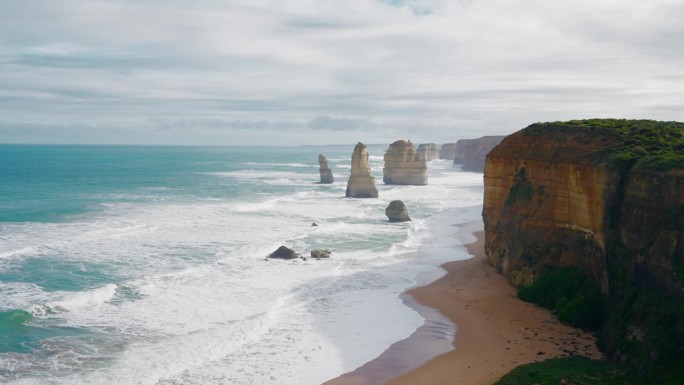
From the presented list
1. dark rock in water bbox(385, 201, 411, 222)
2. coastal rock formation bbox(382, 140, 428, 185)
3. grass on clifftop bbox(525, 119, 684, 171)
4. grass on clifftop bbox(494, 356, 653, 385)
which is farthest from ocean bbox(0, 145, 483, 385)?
coastal rock formation bbox(382, 140, 428, 185)

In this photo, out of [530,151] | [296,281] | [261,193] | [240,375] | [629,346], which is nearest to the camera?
[629,346]

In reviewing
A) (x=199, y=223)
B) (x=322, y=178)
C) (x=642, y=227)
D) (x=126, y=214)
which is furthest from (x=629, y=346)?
(x=322, y=178)

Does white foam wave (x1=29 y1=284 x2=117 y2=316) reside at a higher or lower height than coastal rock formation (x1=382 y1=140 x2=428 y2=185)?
lower

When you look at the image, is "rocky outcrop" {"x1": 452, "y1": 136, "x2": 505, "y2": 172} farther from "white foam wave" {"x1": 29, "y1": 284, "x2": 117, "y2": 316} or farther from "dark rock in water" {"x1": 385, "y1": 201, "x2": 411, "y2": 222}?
"white foam wave" {"x1": 29, "y1": 284, "x2": 117, "y2": 316}

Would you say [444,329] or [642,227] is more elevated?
[642,227]

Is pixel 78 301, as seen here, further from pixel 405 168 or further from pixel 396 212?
pixel 405 168

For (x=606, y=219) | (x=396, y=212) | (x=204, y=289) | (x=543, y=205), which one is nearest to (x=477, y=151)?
(x=396, y=212)

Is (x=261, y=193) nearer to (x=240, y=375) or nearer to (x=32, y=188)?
(x=32, y=188)
